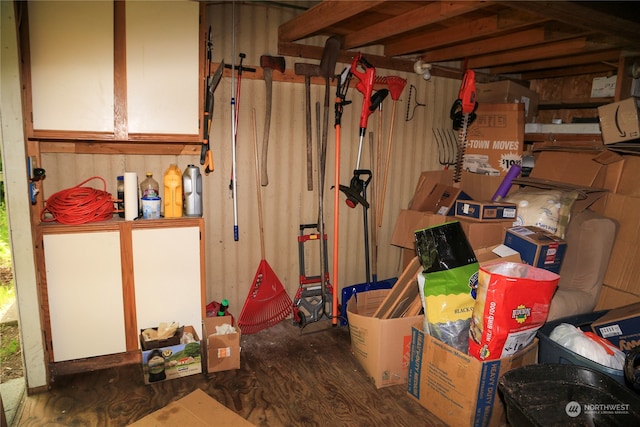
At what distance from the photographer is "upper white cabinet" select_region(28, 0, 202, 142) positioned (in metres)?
2.10

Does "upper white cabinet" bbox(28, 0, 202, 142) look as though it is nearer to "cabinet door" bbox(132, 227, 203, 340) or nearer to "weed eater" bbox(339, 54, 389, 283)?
"cabinet door" bbox(132, 227, 203, 340)

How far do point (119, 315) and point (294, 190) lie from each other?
1.47 m

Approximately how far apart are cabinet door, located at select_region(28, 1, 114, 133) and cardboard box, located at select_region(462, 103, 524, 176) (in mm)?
2818

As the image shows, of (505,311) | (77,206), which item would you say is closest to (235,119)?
(77,206)

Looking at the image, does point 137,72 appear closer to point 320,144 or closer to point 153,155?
point 153,155

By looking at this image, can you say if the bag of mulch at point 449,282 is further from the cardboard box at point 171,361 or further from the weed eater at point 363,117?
the cardboard box at point 171,361

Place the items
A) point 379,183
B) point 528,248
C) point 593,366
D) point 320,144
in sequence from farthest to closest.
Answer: point 379,183
point 320,144
point 528,248
point 593,366

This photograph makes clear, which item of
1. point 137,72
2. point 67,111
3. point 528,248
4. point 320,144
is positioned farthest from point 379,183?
point 67,111

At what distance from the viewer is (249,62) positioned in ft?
9.15

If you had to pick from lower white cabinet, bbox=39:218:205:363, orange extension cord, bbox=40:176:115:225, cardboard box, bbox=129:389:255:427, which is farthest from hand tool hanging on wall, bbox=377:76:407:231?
orange extension cord, bbox=40:176:115:225

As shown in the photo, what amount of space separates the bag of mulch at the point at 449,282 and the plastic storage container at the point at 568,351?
391mm

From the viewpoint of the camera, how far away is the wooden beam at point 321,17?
6.84ft

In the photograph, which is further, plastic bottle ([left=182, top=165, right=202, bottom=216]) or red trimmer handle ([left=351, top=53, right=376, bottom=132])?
red trimmer handle ([left=351, top=53, right=376, bottom=132])

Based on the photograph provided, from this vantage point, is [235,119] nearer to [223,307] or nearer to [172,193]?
[172,193]
